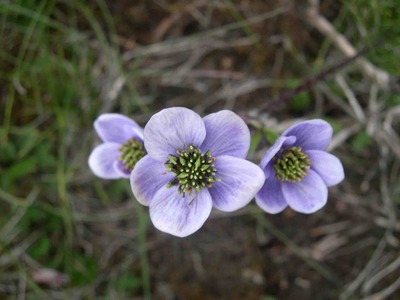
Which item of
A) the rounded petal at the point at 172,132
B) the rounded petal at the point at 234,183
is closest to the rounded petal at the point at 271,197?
the rounded petal at the point at 234,183

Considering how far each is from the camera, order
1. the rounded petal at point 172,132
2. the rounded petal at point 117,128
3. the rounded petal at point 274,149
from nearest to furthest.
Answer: the rounded petal at point 172,132
the rounded petal at point 274,149
the rounded petal at point 117,128

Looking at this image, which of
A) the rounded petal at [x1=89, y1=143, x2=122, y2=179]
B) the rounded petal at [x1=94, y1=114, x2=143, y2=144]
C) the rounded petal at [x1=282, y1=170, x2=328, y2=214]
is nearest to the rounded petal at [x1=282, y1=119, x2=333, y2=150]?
the rounded petal at [x1=282, y1=170, x2=328, y2=214]

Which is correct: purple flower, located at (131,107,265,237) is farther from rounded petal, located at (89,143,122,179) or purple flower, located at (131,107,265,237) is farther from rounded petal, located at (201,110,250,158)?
rounded petal, located at (89,143,122,179)

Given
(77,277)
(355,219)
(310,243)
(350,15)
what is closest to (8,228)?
(77,277)

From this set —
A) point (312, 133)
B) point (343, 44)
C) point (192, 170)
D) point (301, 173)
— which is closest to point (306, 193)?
point (301, 173)

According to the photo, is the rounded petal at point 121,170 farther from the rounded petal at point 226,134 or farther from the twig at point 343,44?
the twig at point 343,44

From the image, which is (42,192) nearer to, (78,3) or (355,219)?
(78,3)

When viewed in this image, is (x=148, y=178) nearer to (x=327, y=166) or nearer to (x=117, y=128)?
(x=117, y=128)
